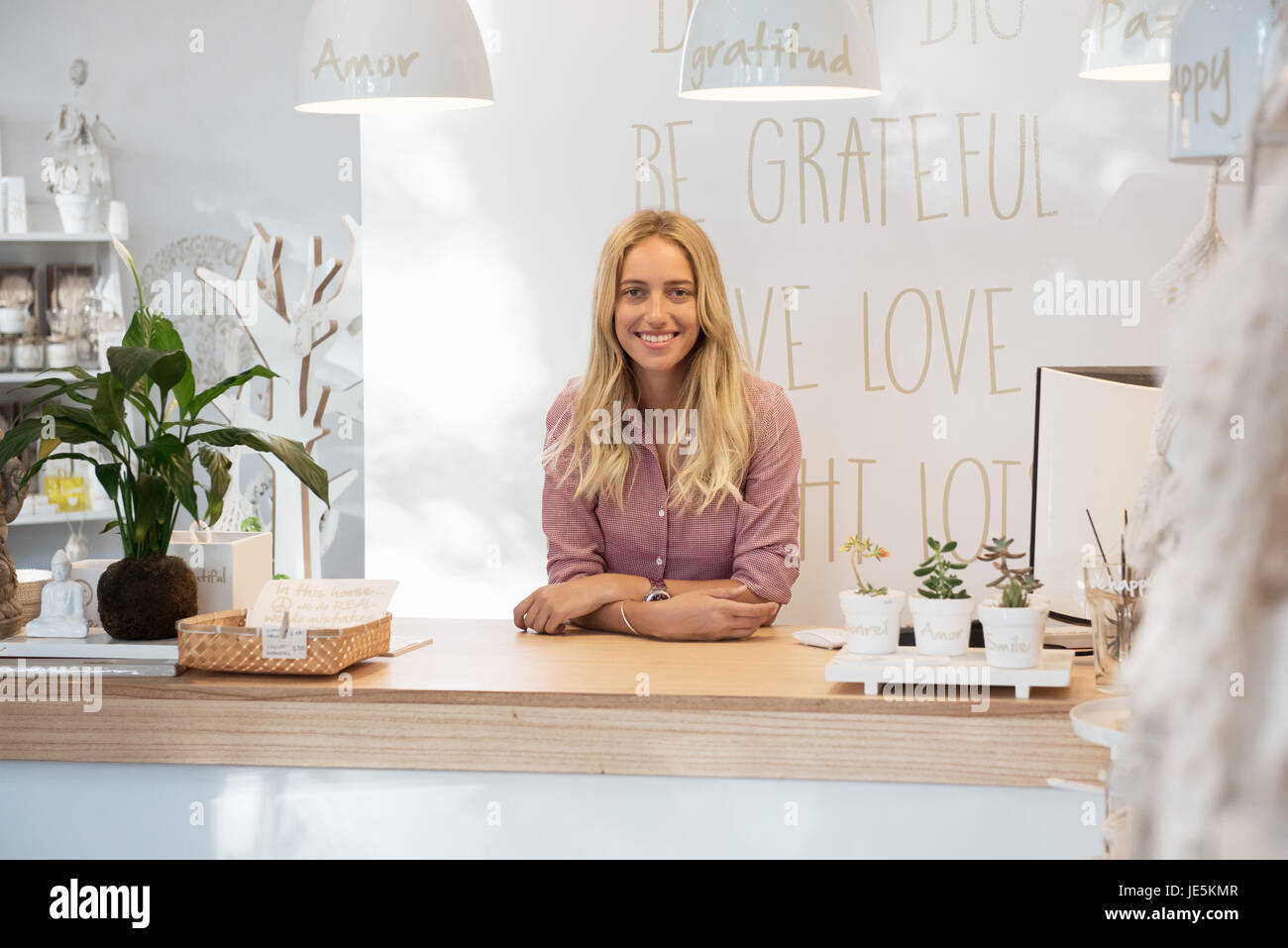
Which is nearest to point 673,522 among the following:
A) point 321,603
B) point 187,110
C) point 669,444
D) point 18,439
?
point 669,444

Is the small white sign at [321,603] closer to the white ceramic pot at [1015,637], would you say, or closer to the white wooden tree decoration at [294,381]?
the white ceramic pot at [1015,637]

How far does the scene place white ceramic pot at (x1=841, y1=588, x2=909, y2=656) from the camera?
6.22ft

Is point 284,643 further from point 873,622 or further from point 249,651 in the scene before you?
point 873,622

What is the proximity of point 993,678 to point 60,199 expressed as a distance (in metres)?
3.88

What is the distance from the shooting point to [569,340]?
362cm

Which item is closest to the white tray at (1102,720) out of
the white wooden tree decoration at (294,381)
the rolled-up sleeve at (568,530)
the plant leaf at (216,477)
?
the plant leaf at (216,477)

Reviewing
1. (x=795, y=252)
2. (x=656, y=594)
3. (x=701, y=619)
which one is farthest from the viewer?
(x=795, y=252)

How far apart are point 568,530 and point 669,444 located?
0.29m

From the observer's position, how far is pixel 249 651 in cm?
195

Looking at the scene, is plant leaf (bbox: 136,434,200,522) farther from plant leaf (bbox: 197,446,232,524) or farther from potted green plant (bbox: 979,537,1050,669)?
potted green plant (bbox: 979,537,1050,669)

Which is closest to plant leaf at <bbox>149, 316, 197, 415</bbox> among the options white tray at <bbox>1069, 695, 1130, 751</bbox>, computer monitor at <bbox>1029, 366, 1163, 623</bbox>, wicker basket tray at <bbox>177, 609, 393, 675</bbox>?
wicker basket tray at <bbox>177, 609, 393, 675</bbox>

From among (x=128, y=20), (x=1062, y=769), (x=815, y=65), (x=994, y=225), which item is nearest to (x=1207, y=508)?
(x=1062, y=769)

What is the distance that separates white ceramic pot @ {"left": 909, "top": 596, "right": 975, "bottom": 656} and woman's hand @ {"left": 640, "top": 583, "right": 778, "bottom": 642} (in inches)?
17.2

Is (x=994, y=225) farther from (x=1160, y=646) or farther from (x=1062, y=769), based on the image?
(x=1160, y=646)
